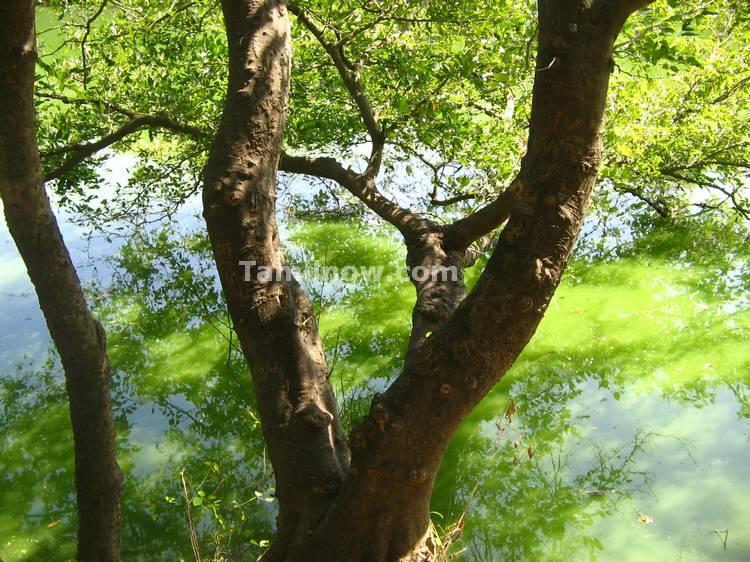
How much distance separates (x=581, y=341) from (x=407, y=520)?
308cm

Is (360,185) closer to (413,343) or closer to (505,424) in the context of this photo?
(505,424)

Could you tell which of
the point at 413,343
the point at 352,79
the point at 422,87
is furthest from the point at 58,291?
the point at 422,87

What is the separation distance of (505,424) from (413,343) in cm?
172

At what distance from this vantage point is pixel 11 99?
2.08m

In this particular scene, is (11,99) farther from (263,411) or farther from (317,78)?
(317,78)

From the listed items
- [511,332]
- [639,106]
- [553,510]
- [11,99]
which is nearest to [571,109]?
[511,332]

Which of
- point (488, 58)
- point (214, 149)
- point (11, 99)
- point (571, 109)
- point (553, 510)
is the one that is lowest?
point (553, 510)

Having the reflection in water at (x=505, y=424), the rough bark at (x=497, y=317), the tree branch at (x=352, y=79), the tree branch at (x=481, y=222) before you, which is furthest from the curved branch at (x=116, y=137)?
the rough bark at (x=497, y=317)

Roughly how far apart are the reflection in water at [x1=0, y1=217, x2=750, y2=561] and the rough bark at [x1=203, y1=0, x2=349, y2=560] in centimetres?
66

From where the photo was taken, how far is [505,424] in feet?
13.2

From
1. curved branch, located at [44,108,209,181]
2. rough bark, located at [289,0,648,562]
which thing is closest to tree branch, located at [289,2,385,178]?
curved branch, located at [44,108,209,181]

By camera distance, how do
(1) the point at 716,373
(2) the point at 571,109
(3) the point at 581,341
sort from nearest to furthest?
1. (2) the point at 571,109
2. (1) the point at 716,373
3. (3) the point at 581,341

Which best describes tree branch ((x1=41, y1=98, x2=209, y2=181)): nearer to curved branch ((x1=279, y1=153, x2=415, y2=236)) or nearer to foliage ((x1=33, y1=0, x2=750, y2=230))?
foliage ((x1=33, y1=0, x2=750, y2=230))

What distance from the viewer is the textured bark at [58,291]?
205 centimetres
